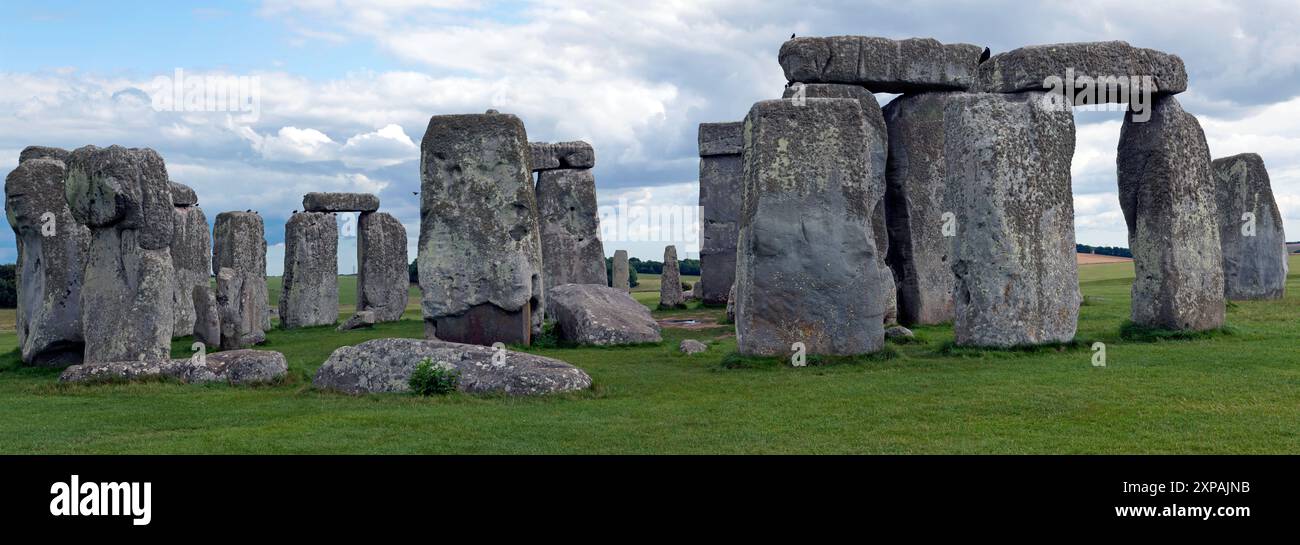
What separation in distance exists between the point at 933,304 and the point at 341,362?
1156 cm

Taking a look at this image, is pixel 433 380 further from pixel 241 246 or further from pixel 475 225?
pixel 241 246

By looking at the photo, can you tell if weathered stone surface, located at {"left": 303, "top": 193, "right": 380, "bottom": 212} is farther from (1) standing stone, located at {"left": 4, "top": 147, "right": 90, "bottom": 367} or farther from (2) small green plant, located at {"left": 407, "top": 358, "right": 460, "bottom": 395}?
(2) small green plant, located at {"left": 407, "top": 358, "right": 460, "bottom": 395}

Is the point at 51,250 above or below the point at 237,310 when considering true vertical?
above

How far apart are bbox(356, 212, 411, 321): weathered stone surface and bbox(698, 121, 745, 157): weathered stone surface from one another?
25.1 feet

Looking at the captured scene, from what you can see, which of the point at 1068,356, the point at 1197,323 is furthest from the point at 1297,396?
the point at 1197,323

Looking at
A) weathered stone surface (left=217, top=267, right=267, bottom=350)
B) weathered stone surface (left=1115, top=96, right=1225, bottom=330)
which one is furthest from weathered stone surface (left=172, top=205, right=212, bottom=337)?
weathered stone surface (left=1115, top=96, right=1225, bottom=330)

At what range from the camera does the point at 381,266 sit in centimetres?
2930

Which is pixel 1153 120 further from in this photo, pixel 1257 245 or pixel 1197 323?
pixel 1257 245

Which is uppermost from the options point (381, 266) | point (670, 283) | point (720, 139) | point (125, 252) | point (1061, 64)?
point (720, 139)

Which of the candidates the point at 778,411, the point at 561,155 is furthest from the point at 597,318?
the point at 561,155

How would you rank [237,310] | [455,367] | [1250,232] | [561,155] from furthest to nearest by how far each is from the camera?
[561,155] → [1250,232] → [237,310] → [455,367]

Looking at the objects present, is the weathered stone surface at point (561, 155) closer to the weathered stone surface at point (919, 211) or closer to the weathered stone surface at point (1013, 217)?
the weathered stone surface at point (919, 211)

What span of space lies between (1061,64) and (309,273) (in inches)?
727

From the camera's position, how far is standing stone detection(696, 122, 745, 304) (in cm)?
2966
